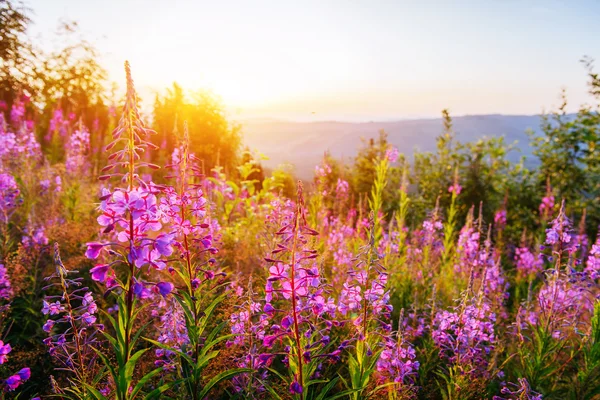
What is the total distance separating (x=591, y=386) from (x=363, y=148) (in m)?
11.6

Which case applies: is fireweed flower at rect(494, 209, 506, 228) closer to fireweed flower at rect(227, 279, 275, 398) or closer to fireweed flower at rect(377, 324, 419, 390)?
fireweed flower at rect(377, 324, 419, 390)

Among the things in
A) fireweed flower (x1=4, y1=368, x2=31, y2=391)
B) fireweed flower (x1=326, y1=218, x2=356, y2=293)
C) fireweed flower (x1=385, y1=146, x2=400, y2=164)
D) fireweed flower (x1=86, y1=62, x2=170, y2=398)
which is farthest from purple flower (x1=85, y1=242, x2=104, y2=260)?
fireweed flower (x1=385, y1=146, x2=400, y2=164)

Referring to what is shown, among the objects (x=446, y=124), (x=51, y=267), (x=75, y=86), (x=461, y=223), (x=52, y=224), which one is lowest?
(x=461, y=223)

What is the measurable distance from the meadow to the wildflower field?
0.08ft

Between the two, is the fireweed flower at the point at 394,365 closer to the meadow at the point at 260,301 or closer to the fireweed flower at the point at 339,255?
the meadow at the point at 260,301

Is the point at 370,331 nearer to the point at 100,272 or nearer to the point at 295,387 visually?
the point at 295,387

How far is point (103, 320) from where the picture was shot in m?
4.21

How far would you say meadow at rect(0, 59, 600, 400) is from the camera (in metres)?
1.90

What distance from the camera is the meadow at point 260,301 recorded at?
1900mm

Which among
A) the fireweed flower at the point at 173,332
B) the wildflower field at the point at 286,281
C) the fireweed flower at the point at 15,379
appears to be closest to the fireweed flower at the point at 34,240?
the wildflower field at the point at 286,281

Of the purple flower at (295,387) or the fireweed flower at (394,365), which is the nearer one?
the purple flower at (295,387)

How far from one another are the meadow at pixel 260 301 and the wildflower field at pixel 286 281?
0.02 metres

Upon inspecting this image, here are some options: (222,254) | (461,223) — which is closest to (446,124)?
(461,223)

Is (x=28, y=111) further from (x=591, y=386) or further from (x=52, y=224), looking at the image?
(x=591, y=386)
